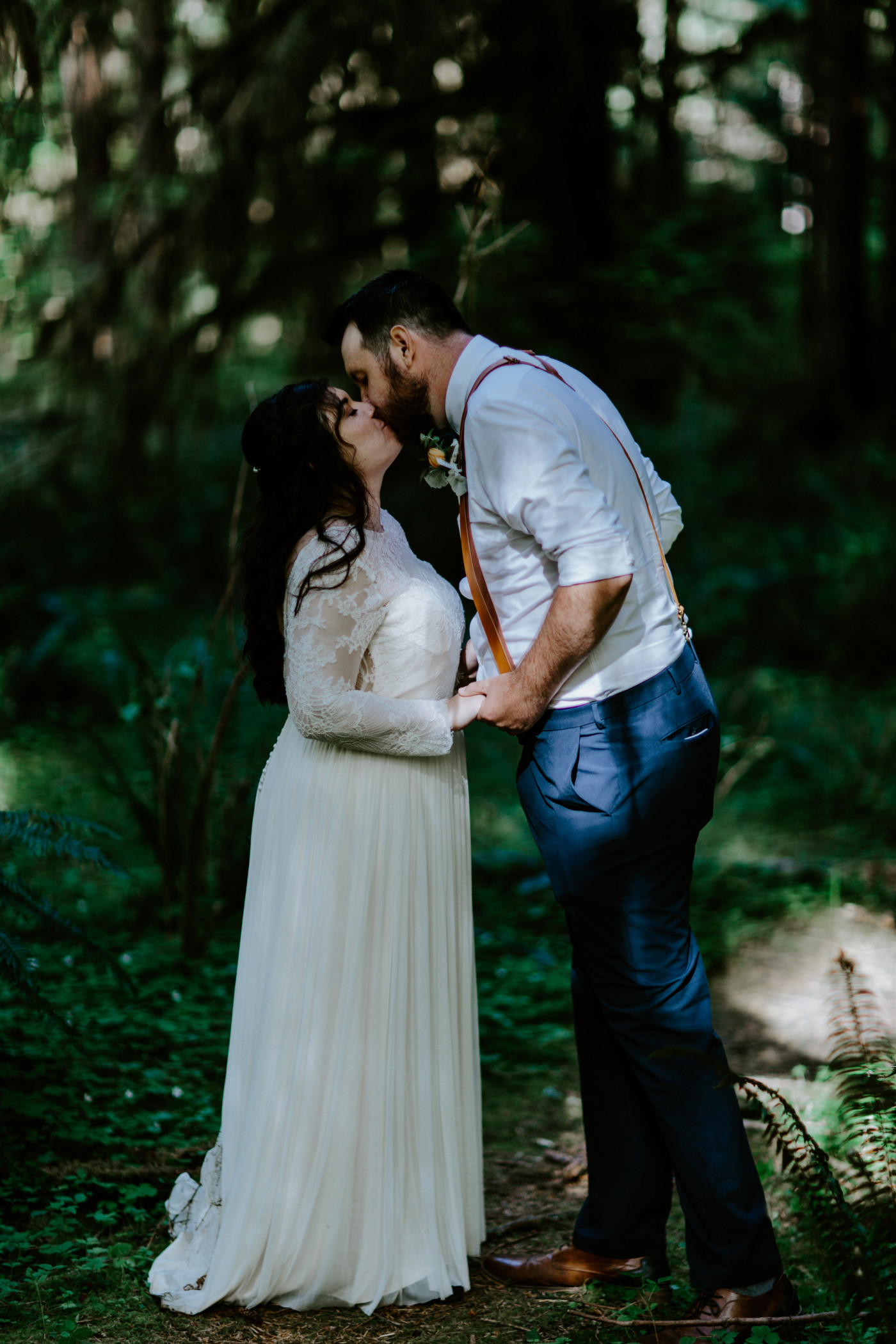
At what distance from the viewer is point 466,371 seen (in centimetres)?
269

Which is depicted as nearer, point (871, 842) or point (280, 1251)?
point (280, 1251)

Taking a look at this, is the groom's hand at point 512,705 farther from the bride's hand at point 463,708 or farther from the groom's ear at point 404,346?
the groom's ear at point 404,346

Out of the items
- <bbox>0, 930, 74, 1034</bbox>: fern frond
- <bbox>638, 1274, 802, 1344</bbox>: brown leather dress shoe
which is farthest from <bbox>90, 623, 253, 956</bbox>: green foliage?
<bbox>638, 1274, 802, 1344</bbox>: brown leather dress shoe

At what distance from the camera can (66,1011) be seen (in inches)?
174

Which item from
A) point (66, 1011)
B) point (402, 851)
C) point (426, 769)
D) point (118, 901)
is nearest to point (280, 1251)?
point (402, 851)

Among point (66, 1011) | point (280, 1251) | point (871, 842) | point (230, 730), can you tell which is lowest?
point (280, 1251)

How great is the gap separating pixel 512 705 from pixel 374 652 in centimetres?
45

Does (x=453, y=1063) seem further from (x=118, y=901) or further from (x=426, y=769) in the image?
(x=118, y=901)

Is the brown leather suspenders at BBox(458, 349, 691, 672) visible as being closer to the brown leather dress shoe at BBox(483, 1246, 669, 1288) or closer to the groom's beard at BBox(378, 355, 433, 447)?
the groom's beard at BBox(378, 355, 433, 447)

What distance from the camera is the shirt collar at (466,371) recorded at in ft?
8.76

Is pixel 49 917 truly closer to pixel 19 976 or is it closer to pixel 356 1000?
pixel 19 976

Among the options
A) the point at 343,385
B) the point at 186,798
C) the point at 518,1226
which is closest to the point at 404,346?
the point at 518,1226

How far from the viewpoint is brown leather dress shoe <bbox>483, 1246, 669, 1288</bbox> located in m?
2.91

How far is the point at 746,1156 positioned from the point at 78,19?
22.5 feet
